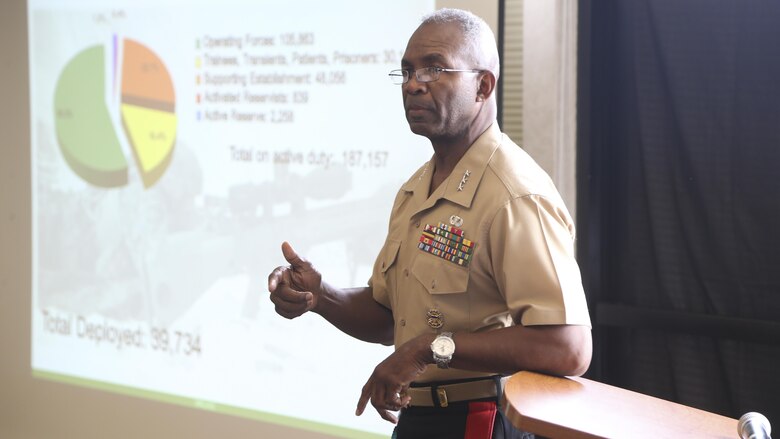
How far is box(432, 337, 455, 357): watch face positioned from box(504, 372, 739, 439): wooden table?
0.43ft

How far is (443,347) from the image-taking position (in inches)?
54.2

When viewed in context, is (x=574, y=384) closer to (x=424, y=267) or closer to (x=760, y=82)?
(x=424, y=267)

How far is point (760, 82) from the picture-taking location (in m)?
2.34

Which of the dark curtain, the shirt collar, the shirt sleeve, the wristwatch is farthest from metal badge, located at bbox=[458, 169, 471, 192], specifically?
the dark curtain

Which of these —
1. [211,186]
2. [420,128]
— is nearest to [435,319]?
[420,128]

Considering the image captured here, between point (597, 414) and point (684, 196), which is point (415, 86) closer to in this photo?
point (597, 414)

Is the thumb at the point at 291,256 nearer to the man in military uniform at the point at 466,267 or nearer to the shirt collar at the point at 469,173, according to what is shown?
the man in military uniform at the point at 466,267

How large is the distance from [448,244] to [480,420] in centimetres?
31

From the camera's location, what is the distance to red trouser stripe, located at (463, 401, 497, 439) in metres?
1.50

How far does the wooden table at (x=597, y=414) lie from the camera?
107cm

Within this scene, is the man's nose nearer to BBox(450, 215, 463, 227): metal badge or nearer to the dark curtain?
BBox(450, 215, 463, 227): metal badge

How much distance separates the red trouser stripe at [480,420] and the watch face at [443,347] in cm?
19

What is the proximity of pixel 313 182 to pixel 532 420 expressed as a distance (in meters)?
2.07

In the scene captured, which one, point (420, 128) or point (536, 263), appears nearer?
point (536, 263)
